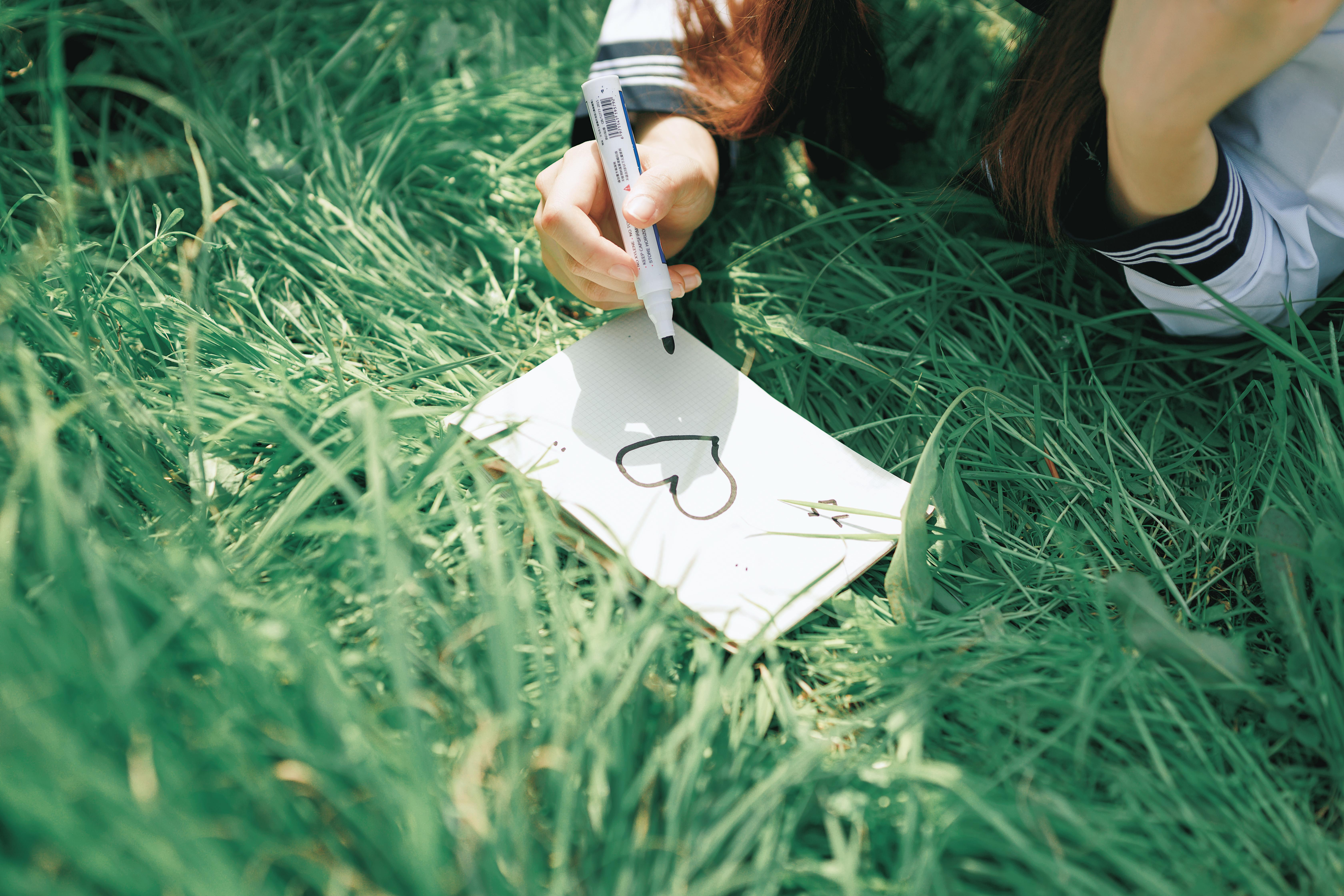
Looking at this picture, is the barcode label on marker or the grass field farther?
the barcode label on marker

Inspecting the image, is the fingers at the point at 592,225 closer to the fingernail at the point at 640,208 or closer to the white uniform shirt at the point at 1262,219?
the fingernail at the point at 640,208

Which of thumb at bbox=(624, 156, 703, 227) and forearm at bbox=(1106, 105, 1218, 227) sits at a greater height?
forearm at bbox=(1106, 105, 1218, 227)

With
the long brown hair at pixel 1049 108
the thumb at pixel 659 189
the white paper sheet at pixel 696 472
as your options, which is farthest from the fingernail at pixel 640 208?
the long brown hair at pixel 1049 108

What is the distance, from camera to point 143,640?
45 centimetres

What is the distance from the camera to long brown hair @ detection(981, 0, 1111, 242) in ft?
2.15

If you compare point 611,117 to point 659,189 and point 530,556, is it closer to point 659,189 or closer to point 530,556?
point 659,189

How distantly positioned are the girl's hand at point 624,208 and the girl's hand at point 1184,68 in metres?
0.38

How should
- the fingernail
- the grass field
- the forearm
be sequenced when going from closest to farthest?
the grass field
the forearm
the fingernail

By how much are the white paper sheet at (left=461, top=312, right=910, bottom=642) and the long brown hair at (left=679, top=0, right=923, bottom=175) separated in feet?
0.92

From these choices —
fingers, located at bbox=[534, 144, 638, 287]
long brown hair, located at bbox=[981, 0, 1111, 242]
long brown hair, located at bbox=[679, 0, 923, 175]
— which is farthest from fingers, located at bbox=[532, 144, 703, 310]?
long brown hair, located at bbox=[981, 0, 1111, 242]

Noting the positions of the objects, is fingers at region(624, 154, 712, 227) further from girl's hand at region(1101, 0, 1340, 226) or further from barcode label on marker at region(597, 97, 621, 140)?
girl's hand at region(1101, 0, 1340, 226)

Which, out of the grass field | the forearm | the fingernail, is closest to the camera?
the grass field

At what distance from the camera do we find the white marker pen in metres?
0.71

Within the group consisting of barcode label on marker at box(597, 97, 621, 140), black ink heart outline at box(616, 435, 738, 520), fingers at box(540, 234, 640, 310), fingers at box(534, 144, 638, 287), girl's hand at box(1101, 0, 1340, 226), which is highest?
girl's hand at box(1101, 0, 1340, 226)
